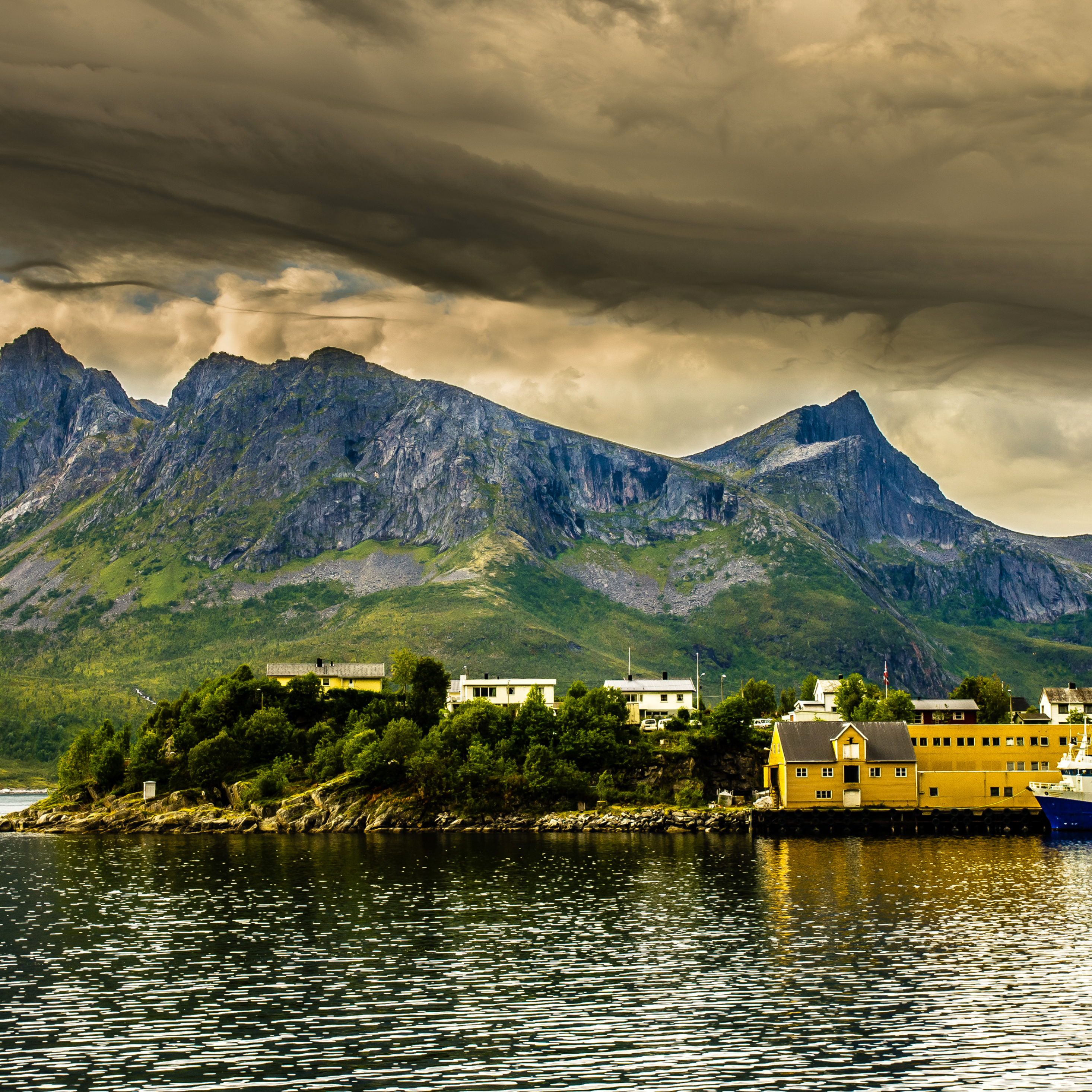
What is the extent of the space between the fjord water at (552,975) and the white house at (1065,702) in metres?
81.2

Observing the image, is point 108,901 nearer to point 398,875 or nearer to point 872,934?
point 398,875

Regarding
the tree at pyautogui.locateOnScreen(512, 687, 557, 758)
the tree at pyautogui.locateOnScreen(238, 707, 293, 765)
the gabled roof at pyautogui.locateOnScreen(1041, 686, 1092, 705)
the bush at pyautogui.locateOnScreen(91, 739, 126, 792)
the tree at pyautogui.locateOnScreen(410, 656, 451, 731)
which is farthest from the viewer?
the gabled roof at pyautogui.locateOnScreen(1041, 686, 1092, 705)

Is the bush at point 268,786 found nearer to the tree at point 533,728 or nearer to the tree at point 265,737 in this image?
the tree at point 265,737

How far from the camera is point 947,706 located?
588 ft

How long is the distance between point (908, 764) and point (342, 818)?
240ft

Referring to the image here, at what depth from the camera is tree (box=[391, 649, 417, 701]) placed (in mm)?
180375

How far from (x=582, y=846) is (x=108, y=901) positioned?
5200cm

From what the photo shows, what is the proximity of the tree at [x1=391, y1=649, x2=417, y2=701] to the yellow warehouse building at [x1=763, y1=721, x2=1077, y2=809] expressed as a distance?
55.4 metres

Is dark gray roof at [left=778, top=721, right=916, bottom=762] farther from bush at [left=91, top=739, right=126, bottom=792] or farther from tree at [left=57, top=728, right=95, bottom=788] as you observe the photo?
tree at [left=57, top=728, right=95, bottom=788]

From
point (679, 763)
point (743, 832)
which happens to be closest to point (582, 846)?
point (743, 832)

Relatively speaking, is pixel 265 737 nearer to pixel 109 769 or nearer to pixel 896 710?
pixel 109 769

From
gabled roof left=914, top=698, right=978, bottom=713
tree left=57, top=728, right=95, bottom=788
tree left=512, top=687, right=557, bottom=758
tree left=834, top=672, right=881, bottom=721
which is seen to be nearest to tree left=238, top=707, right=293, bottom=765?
tree left=57, top=728, right=95, bottom=788

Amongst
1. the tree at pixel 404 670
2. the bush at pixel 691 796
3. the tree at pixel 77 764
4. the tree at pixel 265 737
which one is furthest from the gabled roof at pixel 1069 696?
the tree at pixel 77 764

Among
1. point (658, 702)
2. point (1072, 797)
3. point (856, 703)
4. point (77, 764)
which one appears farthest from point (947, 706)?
point (77, 764)
